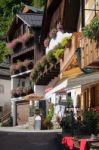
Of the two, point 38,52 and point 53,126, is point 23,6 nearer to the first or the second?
point 38,52

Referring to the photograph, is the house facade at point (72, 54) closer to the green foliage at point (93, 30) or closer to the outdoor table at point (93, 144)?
the green foliage at point (93, 30)

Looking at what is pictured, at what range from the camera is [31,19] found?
152 feet

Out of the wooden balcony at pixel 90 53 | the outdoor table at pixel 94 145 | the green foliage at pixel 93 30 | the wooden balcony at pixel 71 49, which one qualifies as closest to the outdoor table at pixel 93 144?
the outdoor table at pixel 94 145

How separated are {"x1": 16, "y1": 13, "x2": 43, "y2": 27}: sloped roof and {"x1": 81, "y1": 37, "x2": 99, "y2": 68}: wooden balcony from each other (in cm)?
2806

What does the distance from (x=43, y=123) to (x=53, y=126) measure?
2.93 feet

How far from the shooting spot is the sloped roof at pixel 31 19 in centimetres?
4559

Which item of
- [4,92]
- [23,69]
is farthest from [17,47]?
[4,92]

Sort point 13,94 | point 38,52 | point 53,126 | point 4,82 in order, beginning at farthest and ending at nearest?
point 4,82 < point 13,94 < point 38,52 < point 53,126

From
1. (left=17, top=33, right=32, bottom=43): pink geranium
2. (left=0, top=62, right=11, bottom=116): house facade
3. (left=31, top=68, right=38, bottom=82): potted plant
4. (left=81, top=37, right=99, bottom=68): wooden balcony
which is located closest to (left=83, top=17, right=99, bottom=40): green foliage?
(left=81, top=37, right=99, bottom=68): wooden balcony

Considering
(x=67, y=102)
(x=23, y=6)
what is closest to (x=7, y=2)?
(x=23, y=6)

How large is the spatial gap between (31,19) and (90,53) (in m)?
30.7

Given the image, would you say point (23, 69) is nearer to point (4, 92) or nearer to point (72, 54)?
point (4, 92)

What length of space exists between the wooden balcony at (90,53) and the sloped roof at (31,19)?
28.1 meters

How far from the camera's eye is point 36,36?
46031 mm
